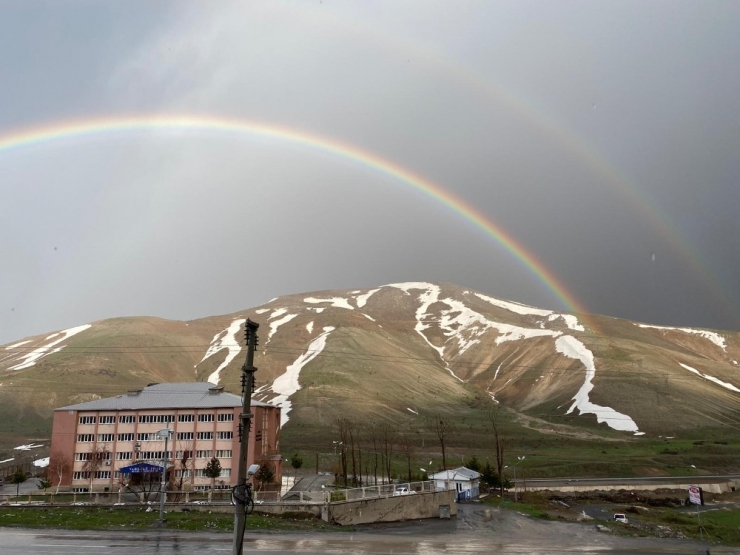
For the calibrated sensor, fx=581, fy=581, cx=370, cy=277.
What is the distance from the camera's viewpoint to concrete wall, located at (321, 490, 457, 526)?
38688mm

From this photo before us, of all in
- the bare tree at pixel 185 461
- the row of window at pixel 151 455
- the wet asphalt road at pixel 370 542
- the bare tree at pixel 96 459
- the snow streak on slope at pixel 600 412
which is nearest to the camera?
the wet asphalt road at pixel 370 542

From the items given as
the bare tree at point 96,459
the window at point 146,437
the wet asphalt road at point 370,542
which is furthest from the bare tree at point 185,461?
the wet asphalt road at point 370,542

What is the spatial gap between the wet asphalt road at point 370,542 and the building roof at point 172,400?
3818 centimetres

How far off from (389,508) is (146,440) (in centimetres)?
4367

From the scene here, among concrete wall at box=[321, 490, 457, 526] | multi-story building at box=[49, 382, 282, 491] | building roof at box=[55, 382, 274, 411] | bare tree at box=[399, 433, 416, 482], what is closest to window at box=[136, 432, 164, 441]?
multi-story building at box=[49, 382, 282, 491]

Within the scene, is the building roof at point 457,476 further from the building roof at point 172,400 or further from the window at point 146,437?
the window at point 146,437

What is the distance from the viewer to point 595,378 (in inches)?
7298

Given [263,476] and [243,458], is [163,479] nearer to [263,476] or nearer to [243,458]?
[263,476]

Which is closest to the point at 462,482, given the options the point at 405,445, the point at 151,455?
the point at 151,455

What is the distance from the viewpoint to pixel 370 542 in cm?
3138

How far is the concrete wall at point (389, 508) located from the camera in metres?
38.7

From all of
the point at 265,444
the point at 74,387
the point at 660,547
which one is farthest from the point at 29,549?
the point at 74,387

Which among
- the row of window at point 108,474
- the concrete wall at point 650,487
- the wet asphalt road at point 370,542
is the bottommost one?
the concrete wall at point 650,487

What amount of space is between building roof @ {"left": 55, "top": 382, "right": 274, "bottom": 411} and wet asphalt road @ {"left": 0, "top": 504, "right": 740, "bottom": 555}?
38.2 m
